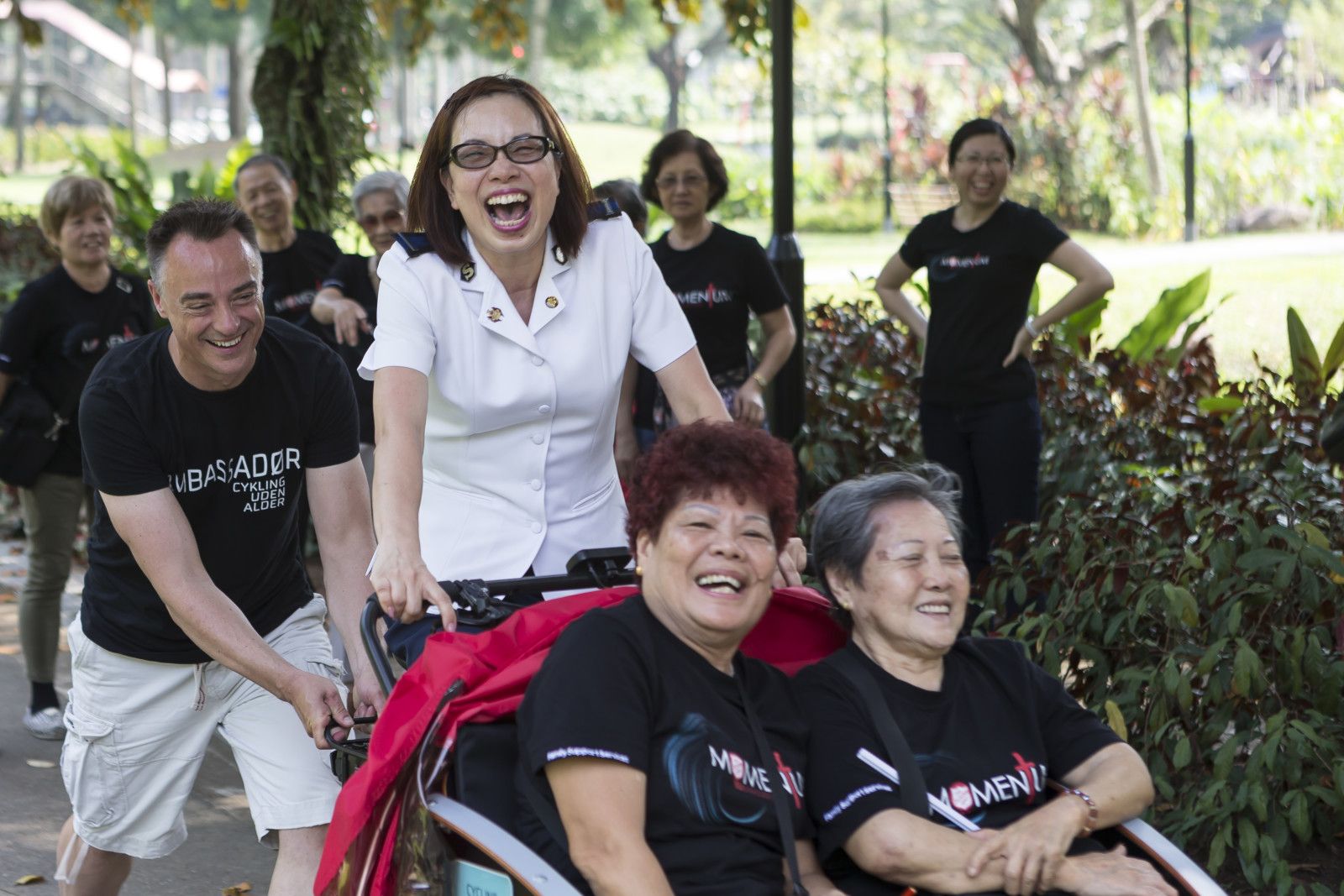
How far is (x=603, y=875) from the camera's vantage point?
2.55 m

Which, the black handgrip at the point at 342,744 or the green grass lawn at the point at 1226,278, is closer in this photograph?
Answer: the black handgrip at the point at 342,744

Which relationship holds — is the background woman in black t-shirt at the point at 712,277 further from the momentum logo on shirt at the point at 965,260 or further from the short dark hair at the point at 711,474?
the short dark hair at the point at 711,474

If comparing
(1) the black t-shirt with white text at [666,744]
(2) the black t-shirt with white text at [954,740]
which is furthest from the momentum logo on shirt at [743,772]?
(2) the black t-shirt with white text at [954,740]

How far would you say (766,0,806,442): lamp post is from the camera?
6.77 m

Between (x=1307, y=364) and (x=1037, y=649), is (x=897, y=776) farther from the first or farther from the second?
(x=1307, y=364)

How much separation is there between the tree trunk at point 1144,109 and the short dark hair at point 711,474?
74.7 ft

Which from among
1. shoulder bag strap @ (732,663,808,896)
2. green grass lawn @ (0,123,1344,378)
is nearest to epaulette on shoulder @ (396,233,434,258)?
shoulder bag strap @ (732,663,808,896)

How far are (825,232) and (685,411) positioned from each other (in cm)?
2693

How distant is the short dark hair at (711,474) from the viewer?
288cm

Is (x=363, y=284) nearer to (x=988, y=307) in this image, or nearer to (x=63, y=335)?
(x=63, y=335)

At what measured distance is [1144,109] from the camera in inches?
951

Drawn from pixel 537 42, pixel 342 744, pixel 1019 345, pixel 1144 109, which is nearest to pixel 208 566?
pixel 342 744

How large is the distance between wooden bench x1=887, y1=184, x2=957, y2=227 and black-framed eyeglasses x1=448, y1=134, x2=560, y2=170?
25.4m

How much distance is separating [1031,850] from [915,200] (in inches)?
1056
